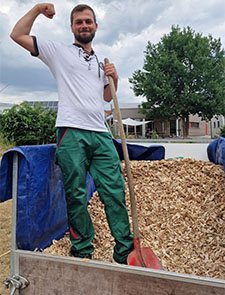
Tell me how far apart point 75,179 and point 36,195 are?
31 centimetres

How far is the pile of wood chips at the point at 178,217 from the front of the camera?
200 centimetres

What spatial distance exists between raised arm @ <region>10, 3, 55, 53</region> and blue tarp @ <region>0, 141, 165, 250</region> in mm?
630

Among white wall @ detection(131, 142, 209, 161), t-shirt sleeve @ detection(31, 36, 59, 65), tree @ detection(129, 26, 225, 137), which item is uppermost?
tree @ detection(129, 26, 225, 137)

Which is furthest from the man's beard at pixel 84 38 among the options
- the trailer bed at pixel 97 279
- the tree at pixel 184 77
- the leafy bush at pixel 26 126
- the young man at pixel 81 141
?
the tree at pixel 184 77

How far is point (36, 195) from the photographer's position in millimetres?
1723

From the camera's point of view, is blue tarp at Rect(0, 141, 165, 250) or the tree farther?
the tree

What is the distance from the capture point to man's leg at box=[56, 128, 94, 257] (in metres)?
1.61

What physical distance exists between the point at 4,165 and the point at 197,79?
20215 millimetres

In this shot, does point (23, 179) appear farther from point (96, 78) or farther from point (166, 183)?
point (166, 183)

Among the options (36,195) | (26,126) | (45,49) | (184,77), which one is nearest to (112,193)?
(36,195)

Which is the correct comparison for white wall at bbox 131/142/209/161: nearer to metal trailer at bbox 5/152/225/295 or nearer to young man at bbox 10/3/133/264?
young man at bbox 10/3/133/264

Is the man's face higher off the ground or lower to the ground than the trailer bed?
higher

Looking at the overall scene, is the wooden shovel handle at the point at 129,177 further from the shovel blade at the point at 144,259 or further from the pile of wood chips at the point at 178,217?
the pile of wood chips at the point at 178,217

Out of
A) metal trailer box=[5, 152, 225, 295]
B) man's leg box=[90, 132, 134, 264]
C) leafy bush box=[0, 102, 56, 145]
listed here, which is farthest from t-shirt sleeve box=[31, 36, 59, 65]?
leafy bush box=[0, 102, 56, 145]
